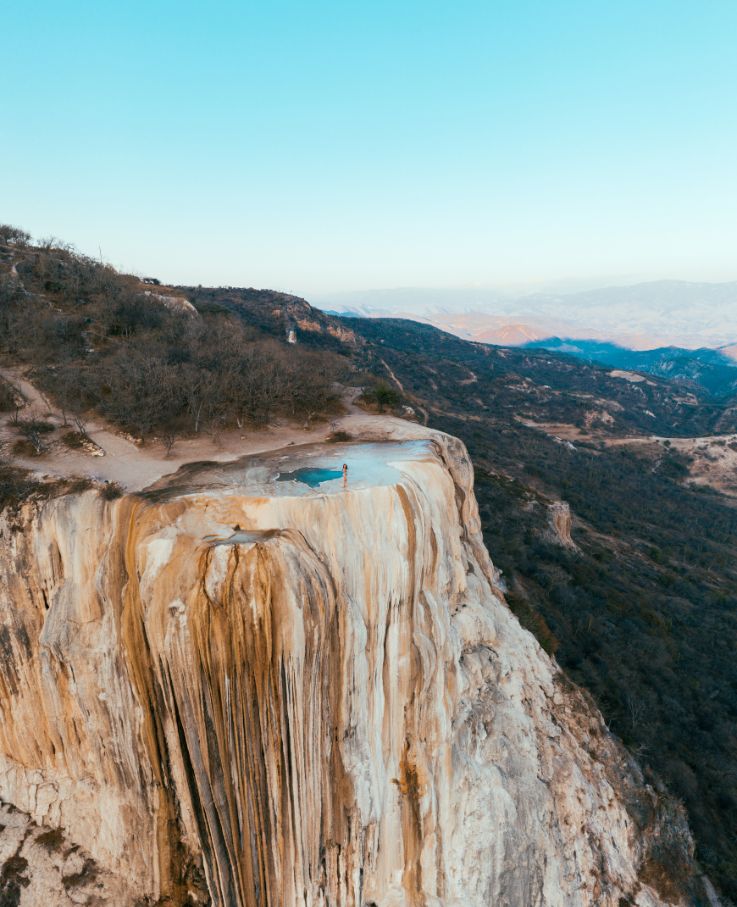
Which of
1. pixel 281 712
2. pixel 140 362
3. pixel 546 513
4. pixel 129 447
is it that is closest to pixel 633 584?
pixel 546 513

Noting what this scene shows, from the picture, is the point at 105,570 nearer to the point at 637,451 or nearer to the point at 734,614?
the point at 734,614

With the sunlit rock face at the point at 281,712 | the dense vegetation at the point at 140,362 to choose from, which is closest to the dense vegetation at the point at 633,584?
the sunlit rock face at the point at 281,712

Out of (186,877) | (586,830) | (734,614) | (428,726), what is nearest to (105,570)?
(186,877)

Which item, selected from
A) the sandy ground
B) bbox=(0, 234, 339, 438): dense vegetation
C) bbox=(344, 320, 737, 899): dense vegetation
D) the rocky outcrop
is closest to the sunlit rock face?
the sandy ground

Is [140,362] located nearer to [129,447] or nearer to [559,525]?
[129,447]

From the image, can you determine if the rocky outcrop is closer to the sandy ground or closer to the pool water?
the sandy ground

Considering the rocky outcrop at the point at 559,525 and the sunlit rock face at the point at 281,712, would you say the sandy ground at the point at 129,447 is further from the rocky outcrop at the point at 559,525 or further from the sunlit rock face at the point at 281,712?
the rocky outcrop at the point at 559,525

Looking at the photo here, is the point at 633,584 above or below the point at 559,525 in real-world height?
below
